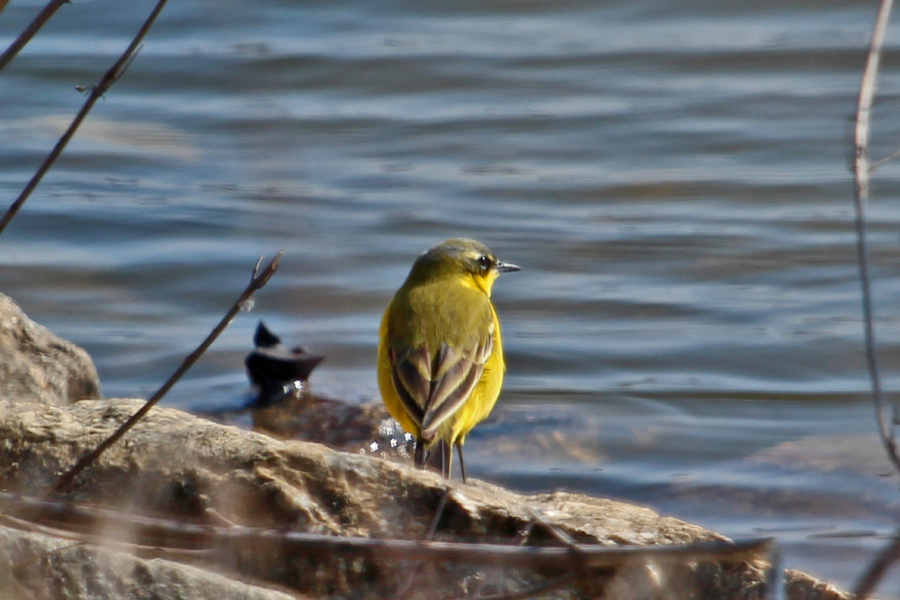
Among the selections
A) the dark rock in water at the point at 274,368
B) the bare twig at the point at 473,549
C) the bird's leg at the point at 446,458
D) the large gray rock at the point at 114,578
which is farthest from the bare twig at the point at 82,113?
the dark rock in water at the point at 274,368

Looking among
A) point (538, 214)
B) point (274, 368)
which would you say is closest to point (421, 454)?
point (274, 368)

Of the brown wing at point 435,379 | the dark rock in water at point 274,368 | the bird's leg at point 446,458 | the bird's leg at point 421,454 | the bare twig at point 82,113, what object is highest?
the bare twig at point 82,113

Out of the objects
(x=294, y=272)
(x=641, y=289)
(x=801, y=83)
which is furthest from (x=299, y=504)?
(x=801, y=83)

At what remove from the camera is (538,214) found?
1212cm

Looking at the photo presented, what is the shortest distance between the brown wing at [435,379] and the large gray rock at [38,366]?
158 cm

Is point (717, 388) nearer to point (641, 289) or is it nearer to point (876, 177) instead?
point (641, 289)

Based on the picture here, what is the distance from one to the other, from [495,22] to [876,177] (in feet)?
22.3

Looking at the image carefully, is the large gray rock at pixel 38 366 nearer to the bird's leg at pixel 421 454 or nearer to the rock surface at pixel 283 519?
the rock surface at pixel 283 519

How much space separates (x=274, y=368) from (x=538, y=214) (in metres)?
4.50

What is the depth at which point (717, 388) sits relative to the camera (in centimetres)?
870

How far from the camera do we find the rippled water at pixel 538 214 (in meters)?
7.64

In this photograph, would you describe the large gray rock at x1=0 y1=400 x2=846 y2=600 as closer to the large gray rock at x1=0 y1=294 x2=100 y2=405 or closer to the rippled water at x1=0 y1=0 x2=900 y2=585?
the rippled water at x1=0 y1=0 x2=900 y2=585

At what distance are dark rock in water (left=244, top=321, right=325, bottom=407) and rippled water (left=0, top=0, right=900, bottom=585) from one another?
23cm

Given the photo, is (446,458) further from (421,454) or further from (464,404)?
(464,404)
